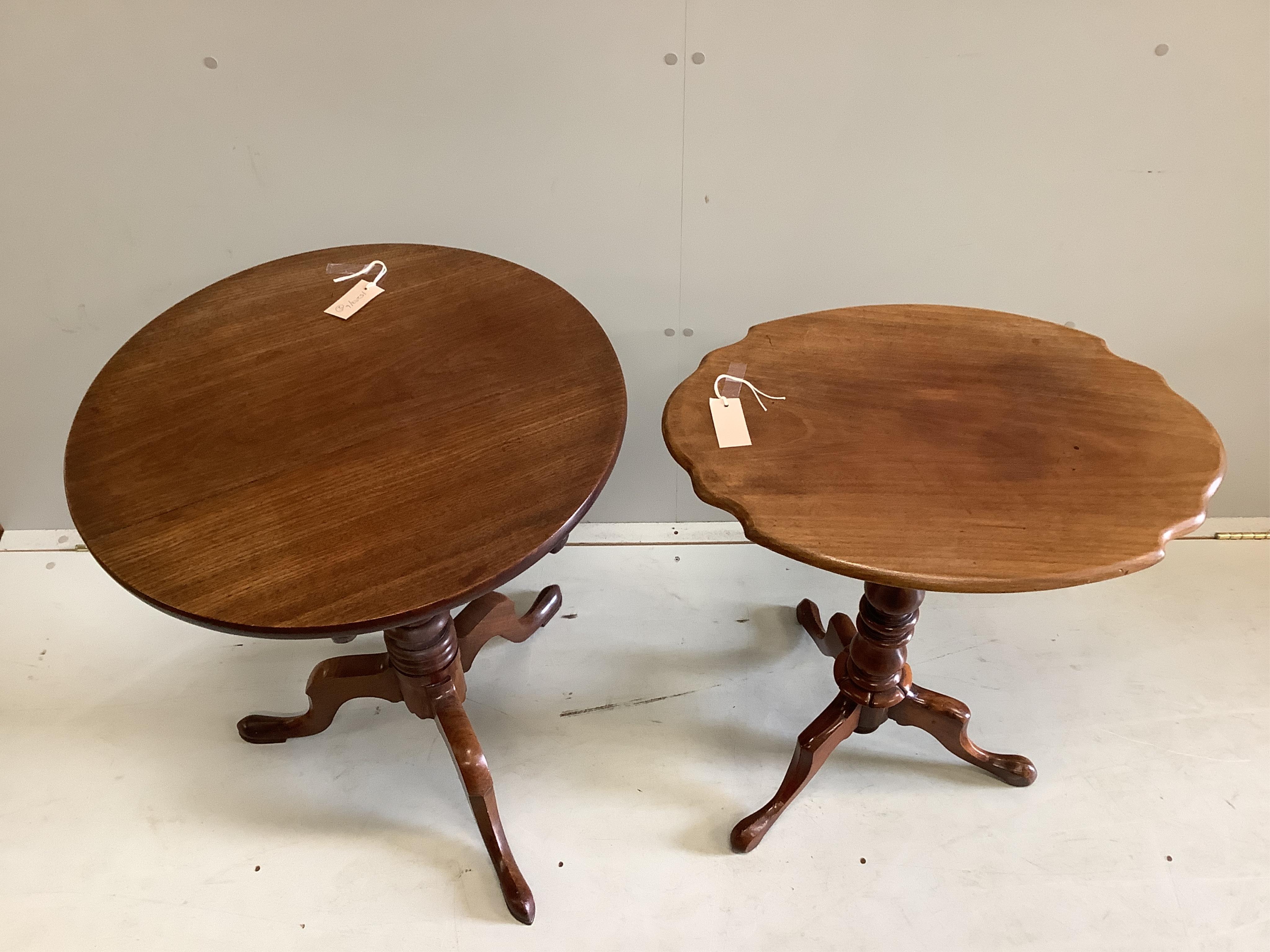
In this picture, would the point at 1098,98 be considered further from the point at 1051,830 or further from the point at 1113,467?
the point at 1051,830

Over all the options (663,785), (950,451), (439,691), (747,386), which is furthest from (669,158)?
(663,785)

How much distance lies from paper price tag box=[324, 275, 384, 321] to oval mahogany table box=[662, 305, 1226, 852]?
0.54 metres

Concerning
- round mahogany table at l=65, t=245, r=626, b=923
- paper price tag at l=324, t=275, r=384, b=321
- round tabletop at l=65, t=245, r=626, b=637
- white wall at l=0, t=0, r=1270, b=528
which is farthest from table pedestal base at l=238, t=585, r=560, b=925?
white wall at l=0, t=0, r=1270, b=528

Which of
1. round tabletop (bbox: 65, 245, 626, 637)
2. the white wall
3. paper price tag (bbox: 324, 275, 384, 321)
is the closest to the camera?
round tabletop (bbox: 65, 245, 626, 637)

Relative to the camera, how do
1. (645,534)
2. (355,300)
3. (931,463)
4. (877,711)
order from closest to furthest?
(931,463) < (355,300) < (877,711) < (645,534)

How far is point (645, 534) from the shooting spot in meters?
2.01

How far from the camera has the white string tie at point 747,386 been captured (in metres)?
1.16

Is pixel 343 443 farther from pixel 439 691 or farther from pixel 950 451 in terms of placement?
pixel 950 451

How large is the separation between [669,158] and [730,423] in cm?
68

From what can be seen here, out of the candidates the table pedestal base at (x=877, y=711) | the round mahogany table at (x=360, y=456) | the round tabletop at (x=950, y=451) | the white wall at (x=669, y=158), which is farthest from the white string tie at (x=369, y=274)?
the table pedestal base at (x=877, y=711)

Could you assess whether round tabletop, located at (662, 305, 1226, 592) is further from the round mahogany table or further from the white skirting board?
the white skirting board

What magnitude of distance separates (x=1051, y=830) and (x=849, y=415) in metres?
0.86

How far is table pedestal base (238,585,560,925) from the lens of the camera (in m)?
1.30

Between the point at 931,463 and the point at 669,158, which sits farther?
the point at 669,158
